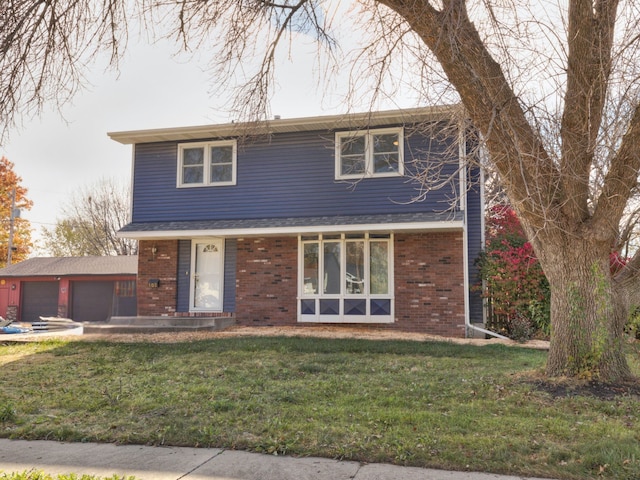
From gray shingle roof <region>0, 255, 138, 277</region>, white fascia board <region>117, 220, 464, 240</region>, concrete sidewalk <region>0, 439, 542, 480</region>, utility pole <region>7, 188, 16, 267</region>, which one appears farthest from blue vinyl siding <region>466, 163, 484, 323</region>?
utility pole <region>7, 188, 16, 267</region>

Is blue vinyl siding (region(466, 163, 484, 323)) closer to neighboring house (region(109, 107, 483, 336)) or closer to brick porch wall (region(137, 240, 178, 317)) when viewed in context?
neighboring house (region(109, 107, 483, 336))

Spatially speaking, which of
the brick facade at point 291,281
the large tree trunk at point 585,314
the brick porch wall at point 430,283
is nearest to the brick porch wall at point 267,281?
the brick facade at point 291,281

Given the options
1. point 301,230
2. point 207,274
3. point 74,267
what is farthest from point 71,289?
point 301,230

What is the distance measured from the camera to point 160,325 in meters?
13.3

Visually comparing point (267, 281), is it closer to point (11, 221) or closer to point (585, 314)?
point (585, 314)

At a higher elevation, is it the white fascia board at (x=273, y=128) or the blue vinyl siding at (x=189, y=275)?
the white fascia board at (x=273, y=128)

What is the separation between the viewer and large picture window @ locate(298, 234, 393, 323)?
43.6ft

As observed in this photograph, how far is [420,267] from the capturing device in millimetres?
13047

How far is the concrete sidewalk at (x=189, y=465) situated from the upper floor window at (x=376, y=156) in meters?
9.90

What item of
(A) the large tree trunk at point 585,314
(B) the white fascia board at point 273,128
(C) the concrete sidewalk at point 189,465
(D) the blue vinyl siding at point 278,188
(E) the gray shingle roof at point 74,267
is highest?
(B) the white fascia board at point 273,128

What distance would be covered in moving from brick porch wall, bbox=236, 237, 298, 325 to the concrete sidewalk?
9.54 meters

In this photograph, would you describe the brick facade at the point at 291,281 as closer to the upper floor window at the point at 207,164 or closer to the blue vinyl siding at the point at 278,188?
the blue vinyl siding at the point at 278,188

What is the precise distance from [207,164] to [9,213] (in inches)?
938

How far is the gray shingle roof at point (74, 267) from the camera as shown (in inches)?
995
